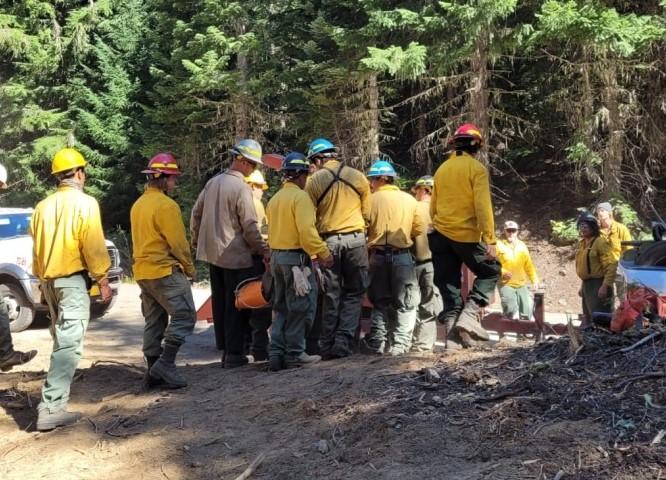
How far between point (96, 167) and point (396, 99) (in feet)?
37.9

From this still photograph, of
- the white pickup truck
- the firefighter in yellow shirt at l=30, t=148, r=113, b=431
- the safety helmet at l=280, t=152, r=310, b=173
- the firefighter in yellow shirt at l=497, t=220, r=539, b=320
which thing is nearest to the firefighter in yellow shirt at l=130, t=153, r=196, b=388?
the firefighter in yellow shirt at l=30, t=148, r=113, b=431

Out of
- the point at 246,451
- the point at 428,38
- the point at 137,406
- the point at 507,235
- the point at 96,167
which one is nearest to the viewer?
the point at 246,451

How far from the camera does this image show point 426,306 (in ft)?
26.6

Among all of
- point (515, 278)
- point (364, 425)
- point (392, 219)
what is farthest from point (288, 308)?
point (515, 278)

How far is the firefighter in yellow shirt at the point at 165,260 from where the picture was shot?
6.53 m

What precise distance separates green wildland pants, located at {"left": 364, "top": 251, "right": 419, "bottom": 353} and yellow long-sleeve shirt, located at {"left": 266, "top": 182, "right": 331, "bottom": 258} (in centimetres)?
92

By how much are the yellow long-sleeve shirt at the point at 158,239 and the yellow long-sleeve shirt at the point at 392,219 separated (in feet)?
6.76

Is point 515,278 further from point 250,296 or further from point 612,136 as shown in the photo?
→ point 612,136

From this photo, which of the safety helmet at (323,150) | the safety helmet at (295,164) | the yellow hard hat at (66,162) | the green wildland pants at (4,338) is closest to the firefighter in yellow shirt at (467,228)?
the safety helmet at (323,150)

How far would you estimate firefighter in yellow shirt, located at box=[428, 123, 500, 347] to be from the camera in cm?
695

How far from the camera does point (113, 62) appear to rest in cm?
2667

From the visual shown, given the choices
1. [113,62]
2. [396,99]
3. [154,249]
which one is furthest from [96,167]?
[154,249]

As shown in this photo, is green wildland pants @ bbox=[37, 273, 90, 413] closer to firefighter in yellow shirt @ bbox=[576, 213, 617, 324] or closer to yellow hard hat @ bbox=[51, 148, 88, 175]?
yellow hard hat @ bbox=[51, 148, 88, 175]

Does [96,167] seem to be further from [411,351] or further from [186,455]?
[186,455]
